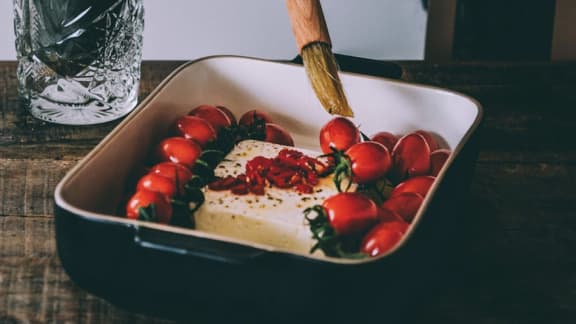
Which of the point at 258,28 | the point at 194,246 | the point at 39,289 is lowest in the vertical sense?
the point at 258,28

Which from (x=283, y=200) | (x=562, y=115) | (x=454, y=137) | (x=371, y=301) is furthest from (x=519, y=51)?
(x=371, y=301)

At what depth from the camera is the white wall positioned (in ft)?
6.06

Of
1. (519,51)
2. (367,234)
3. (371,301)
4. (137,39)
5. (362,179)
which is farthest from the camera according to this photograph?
(519,51)

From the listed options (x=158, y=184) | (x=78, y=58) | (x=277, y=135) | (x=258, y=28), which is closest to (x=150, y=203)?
(x=158, y=184)

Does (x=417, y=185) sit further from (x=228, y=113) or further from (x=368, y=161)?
(x=228, y=113)

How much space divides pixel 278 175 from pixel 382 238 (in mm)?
157

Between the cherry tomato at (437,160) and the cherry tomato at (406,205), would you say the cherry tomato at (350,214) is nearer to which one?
the cherry tomato at (406,205)

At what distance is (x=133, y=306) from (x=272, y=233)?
0.51ft

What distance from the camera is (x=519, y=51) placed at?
4.75 ft

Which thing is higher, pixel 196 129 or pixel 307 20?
pixel 307 20

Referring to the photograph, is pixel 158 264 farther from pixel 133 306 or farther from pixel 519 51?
pixel 519 51

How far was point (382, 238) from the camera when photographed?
76cm

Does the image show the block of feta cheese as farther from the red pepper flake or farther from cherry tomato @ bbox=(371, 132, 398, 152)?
cherry tomato @ bbox=(371, 132, 398, 152)

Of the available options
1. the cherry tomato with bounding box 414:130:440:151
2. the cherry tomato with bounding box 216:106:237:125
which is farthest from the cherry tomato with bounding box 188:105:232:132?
the cherry tomato with bounding box 414:130:440:151
